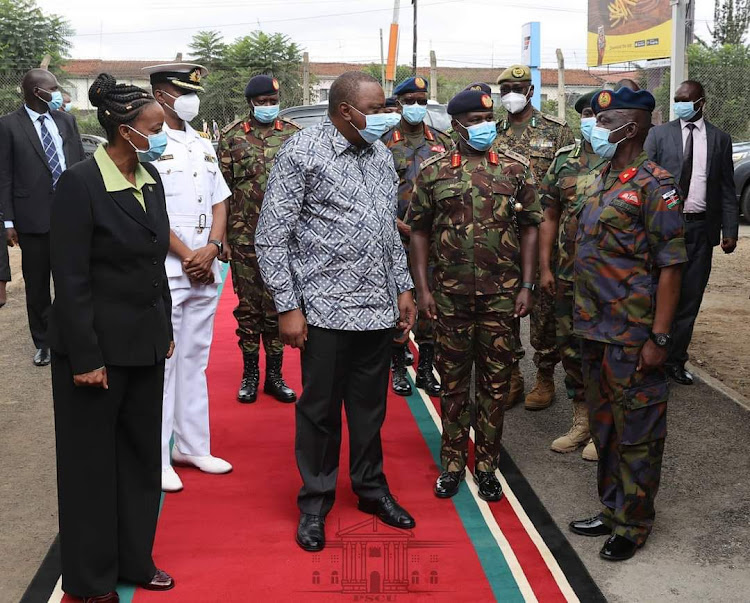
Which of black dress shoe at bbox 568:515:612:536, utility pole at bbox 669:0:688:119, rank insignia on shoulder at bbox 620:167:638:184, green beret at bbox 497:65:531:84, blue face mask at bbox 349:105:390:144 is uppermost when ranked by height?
utility pole at bbox 669:0:688:119

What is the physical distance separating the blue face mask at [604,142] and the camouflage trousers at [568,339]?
1.41m

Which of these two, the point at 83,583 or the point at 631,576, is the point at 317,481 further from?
the point at 631,576

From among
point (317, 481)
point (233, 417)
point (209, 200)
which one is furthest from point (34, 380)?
point (317, 481)

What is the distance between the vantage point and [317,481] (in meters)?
4.41

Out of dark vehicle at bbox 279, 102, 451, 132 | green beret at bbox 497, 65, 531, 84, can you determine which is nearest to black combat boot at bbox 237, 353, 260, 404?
green beret at bbox 497, 65, 531, 84

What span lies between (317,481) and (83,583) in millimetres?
1194

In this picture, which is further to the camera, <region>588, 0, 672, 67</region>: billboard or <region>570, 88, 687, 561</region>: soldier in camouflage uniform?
<region>588, 0, 672, 67</region>: billboard

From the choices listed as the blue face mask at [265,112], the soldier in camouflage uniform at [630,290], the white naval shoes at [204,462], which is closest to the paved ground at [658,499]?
the soldier in camouflage uniform at [630,290]

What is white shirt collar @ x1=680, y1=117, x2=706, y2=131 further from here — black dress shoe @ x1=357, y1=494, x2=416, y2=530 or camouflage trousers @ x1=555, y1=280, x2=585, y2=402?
black dress shoe @ x1=357, y1=494, x2=416, y2=530

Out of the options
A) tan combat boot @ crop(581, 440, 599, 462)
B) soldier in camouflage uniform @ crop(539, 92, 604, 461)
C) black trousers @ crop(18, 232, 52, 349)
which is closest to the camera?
tan combat boot @ crop(581, 440, 599, 462)

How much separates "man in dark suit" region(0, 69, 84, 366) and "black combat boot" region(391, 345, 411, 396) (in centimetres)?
287

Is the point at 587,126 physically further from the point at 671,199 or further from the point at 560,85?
the point at 560,85

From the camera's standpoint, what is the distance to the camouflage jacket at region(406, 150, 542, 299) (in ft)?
15.5

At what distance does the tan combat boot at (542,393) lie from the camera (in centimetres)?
635
